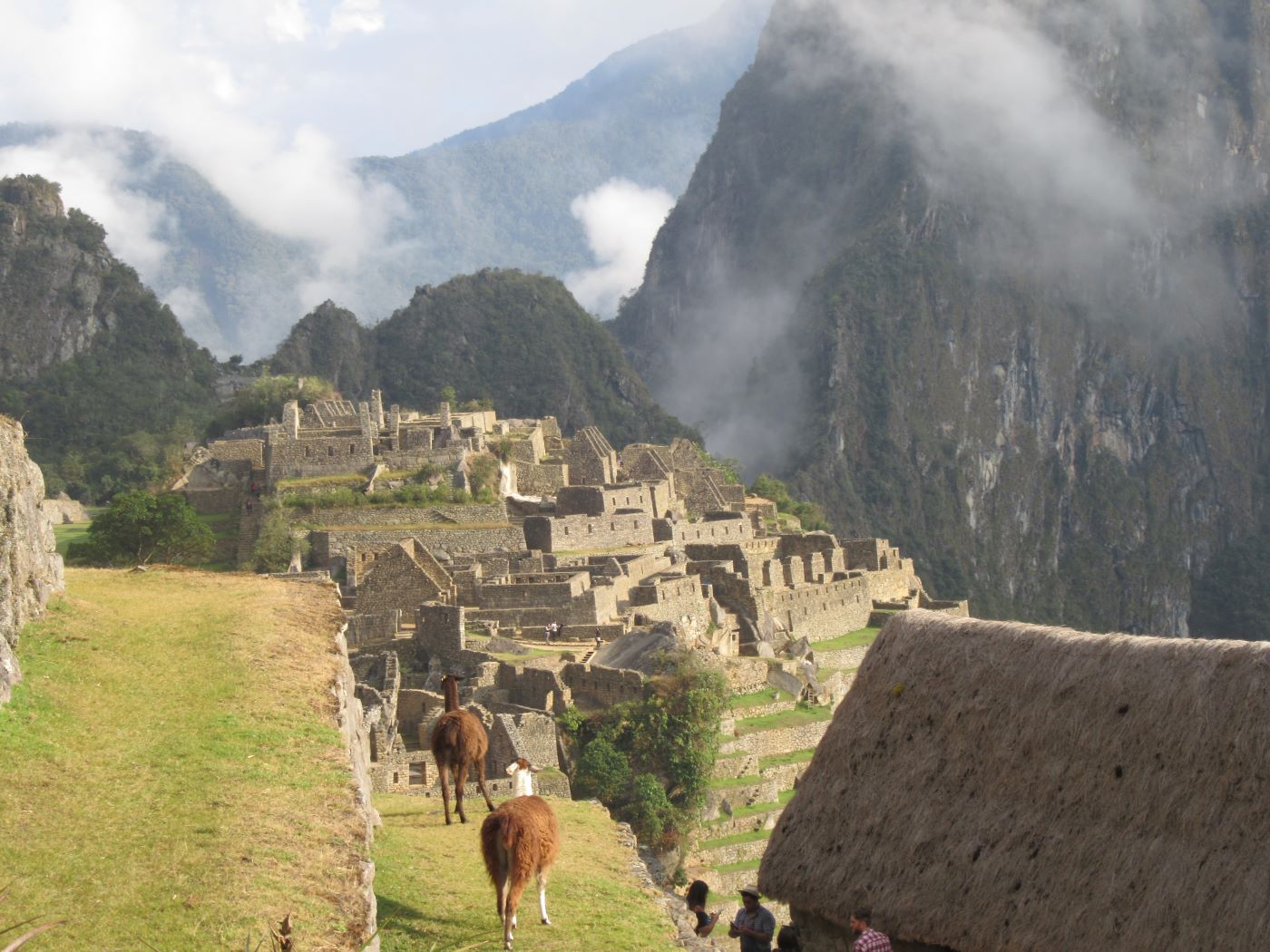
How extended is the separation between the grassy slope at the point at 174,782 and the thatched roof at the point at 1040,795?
11.6 feet

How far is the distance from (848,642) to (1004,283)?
128 meters

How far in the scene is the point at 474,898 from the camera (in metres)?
13.7

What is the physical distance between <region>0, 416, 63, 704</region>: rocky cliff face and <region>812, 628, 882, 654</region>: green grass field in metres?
24.1

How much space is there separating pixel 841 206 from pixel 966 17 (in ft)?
98.0

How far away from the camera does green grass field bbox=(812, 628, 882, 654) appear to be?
38.7 m

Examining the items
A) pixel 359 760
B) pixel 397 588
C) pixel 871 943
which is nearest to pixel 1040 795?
pixel 871 943

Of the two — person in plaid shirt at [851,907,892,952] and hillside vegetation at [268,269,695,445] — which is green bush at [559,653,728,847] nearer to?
person in plaid shirt at [851,907,892,952]

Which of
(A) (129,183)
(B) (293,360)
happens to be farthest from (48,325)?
(A) (129,183)

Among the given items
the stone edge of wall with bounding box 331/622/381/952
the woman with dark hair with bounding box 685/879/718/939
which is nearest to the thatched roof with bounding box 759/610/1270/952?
the woman with dark hair with bounding box 685/879/718/939

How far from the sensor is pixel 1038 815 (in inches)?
430

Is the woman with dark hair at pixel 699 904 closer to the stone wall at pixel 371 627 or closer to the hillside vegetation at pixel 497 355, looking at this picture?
the stone wall at pixel 371 627

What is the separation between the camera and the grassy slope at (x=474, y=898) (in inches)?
496

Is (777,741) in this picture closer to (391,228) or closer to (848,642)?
(848,642)

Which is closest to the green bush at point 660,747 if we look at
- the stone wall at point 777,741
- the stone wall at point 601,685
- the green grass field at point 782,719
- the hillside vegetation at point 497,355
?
the stone wall at point 601,685
